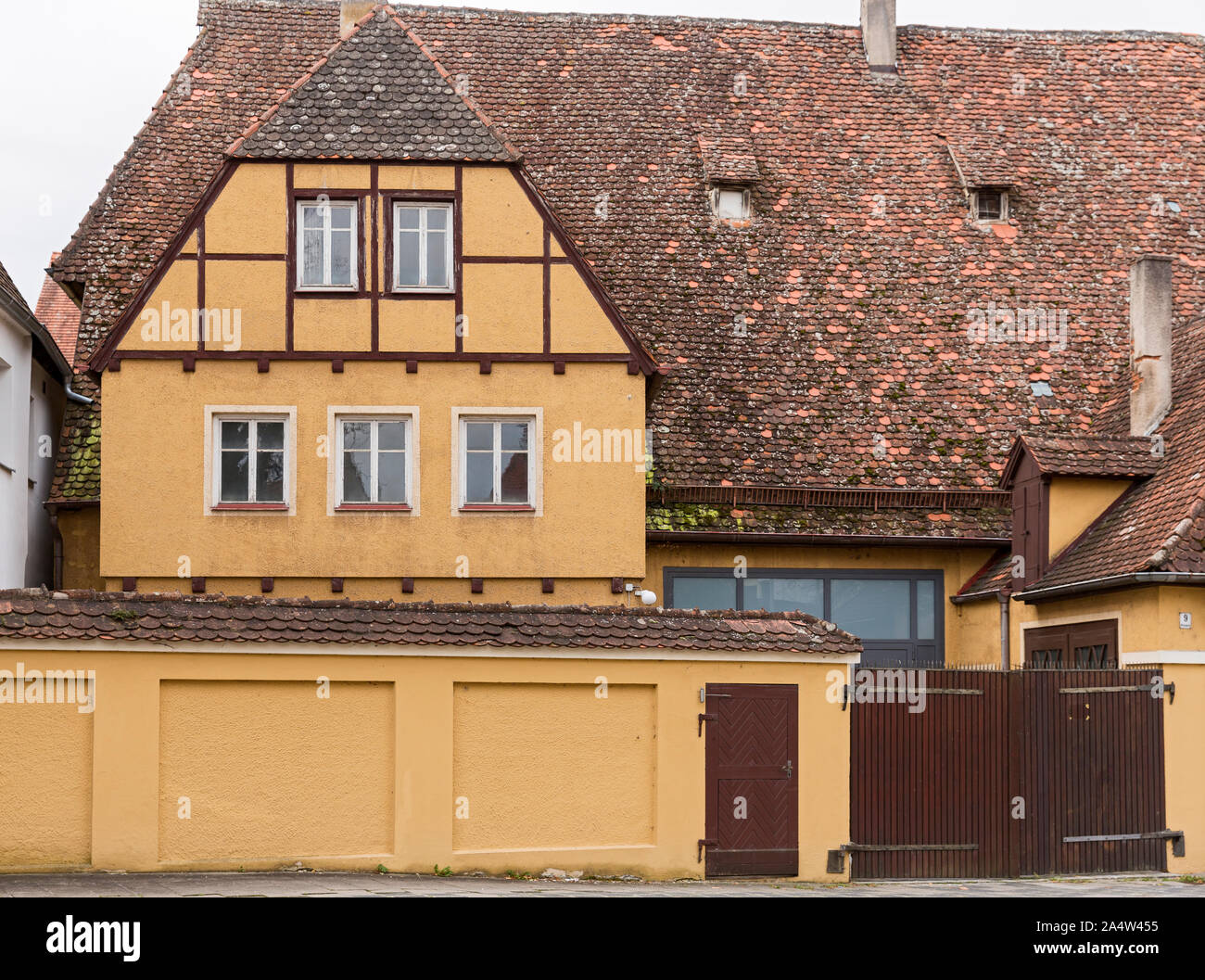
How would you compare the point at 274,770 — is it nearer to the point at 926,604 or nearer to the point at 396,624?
the point at 396,624

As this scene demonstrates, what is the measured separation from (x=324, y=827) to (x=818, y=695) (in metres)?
4.74

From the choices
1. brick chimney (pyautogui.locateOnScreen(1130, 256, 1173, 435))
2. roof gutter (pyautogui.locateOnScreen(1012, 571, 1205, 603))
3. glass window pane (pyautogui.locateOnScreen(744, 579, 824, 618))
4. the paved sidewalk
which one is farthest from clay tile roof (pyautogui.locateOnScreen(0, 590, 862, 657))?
brick chimney (pyautogui.locateOnScreen(1130, 256, 1173, 435))

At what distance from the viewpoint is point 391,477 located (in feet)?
63.7

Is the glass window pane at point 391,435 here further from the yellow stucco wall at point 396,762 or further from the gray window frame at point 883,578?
the yellow stucco wall at point 396,762

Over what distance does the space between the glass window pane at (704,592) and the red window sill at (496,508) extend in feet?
9.02

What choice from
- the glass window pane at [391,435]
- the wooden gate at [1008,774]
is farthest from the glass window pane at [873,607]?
the glass window pane at [391,435]

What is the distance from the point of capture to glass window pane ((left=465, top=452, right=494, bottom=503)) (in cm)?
1941

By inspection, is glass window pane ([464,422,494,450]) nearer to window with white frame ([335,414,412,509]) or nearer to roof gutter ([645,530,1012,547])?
window with white frame ([335,414,412,509])

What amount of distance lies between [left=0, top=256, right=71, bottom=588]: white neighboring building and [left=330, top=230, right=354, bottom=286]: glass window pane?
12.4 ft

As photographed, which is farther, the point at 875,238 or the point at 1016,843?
the point at 875,238

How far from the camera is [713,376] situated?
72.4 ft

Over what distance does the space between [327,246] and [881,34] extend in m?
12.7

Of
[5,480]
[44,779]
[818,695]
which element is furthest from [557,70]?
[44,779]
